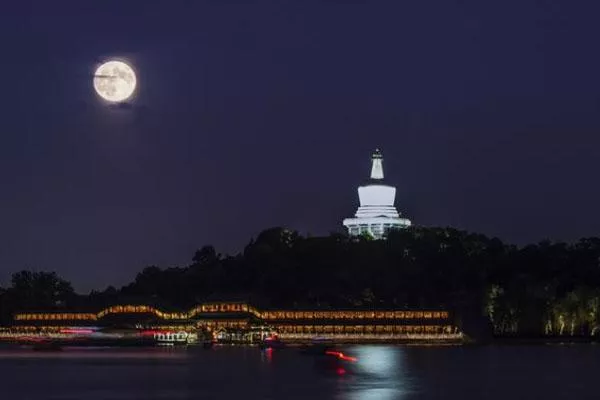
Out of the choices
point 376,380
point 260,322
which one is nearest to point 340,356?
point 376,380

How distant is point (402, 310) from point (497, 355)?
24070mm

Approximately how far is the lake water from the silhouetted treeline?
14.8 metres

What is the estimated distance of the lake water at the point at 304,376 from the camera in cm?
8025

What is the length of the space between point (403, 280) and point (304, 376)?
214ft

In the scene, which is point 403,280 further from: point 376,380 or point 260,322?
point 376,380

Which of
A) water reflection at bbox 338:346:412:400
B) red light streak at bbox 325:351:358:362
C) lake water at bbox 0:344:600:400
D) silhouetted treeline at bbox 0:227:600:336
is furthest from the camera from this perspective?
silhouetted treeline at bbox 0:227:600:336

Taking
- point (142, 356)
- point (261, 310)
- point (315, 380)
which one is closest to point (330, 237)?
point (261, 310)

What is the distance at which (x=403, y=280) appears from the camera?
523 feet

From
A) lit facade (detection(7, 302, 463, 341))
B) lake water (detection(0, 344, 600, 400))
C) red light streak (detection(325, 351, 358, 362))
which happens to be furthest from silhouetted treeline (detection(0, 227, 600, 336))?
red light streak (detection(325, 351, 358, 362))

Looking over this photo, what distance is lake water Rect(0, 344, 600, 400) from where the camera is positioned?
80.2 metres

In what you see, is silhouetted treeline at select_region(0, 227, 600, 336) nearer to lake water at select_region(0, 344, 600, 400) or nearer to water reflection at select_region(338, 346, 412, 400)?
lake water at select_region(0, 344, 600, 400)

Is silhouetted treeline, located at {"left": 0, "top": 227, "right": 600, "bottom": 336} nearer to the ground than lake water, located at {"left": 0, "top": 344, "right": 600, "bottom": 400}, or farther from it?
farther from it

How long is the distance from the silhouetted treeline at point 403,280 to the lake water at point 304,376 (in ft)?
48.7

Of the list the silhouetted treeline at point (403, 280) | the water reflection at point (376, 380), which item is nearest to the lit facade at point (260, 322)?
the silhouetted treeline at point (403, 280)
